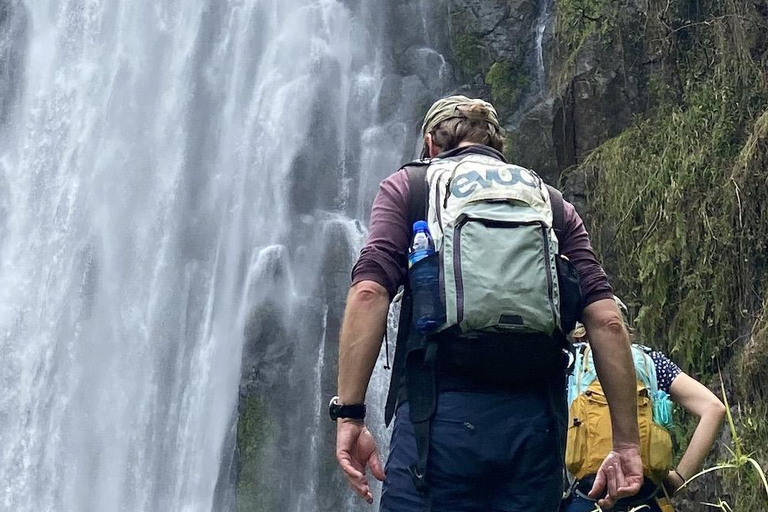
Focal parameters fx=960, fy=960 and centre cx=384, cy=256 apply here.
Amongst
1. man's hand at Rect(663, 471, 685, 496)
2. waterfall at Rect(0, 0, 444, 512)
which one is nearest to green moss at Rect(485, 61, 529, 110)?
waterfall at Rect(0, 0, 444, 512)

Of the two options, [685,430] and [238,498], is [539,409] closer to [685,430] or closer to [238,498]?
[685,430]

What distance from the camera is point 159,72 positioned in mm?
17531

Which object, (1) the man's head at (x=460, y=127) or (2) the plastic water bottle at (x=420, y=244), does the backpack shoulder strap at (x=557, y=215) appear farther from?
(2) the plastic water bottle at (x=420, y=244)

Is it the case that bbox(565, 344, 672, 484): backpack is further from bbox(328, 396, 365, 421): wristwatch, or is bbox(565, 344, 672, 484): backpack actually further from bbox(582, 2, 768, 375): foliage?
bbox(582, 2, 768, 375): foliage

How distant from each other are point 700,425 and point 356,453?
1.66m

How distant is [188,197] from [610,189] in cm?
826

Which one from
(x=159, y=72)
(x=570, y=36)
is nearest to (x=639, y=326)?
(x=570, y=36)

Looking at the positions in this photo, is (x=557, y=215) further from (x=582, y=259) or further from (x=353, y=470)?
(x=353, y=470)

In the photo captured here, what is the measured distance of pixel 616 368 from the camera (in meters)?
2.66

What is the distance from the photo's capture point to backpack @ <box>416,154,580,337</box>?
2.42 metres

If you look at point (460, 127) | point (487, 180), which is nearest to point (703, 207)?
point (460, 127)

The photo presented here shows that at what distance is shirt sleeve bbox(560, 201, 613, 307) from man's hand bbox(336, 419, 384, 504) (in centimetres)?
75

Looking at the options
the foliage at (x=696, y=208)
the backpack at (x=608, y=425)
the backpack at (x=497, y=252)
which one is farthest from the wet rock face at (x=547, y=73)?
the backpack at (x=497, y=252)

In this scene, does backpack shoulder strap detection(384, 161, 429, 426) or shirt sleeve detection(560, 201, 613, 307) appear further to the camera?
shirt sleeve detection(560, 201, 613, 307)
